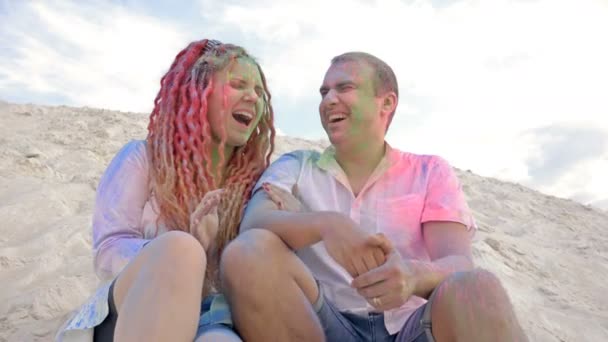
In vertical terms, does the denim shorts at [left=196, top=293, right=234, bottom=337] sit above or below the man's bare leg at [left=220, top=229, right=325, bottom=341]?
below

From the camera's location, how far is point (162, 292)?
137 cm

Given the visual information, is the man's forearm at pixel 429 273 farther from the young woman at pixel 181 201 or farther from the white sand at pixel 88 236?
the white sand at pixel 88 236

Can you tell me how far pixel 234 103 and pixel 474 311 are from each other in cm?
113

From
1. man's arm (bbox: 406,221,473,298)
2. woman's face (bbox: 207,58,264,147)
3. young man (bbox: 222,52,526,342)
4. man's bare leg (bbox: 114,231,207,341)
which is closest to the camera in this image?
man's bare leg (bbox: 114,231,207,341)

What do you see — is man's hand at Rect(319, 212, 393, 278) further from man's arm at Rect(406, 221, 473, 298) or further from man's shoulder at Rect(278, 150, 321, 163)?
man's shoulder at Rect(278, 150, 321, 163)

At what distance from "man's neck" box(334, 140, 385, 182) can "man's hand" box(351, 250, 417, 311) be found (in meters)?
0.73

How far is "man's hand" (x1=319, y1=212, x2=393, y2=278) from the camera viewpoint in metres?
1.62

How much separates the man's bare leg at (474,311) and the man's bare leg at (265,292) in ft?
1.32

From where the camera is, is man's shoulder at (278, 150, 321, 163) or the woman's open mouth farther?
man's shoulder at (278, 150, 321, 163)

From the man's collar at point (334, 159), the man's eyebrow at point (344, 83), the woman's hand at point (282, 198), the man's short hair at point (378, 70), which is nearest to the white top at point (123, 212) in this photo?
the woman's hand at point (282, 198)

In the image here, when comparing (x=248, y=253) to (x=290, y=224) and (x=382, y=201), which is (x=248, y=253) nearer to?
(x=290, y=224)

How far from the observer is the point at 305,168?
7.43 ft

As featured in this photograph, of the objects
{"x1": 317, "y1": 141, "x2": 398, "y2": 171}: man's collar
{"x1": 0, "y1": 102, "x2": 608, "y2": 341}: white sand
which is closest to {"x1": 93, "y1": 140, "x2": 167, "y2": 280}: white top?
{"x1": 317, "y1": 141, "x2": 398, "y2": 171}: man's collar

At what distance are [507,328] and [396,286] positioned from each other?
305mm
